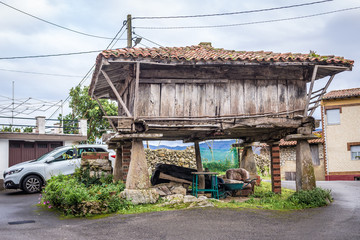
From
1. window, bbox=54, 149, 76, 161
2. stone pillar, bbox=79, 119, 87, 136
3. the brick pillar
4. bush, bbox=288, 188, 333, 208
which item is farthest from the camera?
stone pillar, bbox=79, 119, 87, 136

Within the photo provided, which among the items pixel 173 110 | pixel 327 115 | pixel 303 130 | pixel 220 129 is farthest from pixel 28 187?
pixel 327 115

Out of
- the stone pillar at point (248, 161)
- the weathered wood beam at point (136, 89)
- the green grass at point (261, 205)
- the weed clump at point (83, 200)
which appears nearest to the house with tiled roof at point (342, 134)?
the stone pillar at point (248, 161)

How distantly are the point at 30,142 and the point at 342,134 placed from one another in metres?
20.8

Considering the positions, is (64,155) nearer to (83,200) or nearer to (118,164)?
(118,164)

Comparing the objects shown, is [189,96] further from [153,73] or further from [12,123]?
[12,123]

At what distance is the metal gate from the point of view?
19.5 meters

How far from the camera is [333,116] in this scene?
26.2m

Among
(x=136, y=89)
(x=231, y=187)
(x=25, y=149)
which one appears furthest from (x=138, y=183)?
(x=25, y=149)

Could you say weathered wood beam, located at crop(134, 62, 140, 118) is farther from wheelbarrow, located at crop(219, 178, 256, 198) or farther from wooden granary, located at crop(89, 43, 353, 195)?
wheelbarrow, located at crop(219, 178, 256, 198)

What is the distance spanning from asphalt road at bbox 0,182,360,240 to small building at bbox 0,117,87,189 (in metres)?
9.94

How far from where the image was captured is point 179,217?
8430 millimetres

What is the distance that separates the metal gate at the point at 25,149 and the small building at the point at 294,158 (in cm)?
1702

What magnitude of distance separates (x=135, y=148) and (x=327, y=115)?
779 inches

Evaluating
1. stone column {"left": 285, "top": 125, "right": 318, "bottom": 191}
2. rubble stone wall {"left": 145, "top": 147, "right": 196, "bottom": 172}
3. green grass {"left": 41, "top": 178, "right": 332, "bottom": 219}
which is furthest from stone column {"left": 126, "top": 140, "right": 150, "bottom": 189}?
rubble stone wall {"left": 145, "top": 147, "right": 196, "bottom": 172}
